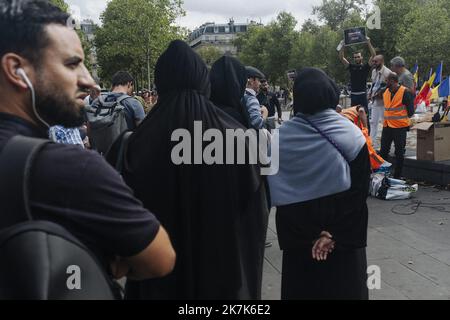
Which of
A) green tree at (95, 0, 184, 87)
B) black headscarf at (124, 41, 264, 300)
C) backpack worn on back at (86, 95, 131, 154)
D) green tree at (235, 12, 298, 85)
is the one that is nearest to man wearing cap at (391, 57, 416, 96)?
backpack worn on back at (86, 95, 131, 154)

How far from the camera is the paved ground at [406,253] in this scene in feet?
11.7

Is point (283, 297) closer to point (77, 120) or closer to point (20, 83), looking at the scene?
point (77, 120)

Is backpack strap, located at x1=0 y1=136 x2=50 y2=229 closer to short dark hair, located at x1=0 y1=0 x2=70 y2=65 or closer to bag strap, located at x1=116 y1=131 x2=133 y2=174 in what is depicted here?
short dark hair, located at x1=0 y1=0 x2=70 y2=65

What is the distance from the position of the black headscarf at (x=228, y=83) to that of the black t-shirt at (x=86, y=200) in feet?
7.64

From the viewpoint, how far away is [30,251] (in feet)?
3.15

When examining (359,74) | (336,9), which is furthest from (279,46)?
(359,74)

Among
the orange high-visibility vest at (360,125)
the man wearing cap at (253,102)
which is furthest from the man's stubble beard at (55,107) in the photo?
the orange high-visibility vest at (360,125)

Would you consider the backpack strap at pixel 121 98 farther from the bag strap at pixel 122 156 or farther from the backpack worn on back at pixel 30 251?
the backpack worn on back at pixel 30 251

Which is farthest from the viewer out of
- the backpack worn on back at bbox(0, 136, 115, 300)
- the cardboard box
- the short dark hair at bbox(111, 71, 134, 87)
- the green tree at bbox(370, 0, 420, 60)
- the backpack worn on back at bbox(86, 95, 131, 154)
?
the green tree at bbox(370, 0, 420, 60)

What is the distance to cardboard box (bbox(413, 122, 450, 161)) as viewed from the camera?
7082mm

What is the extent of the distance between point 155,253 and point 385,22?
1538 inches

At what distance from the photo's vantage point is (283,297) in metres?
2.69

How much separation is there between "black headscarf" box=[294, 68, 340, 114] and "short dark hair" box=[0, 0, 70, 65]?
1698 millimetres
